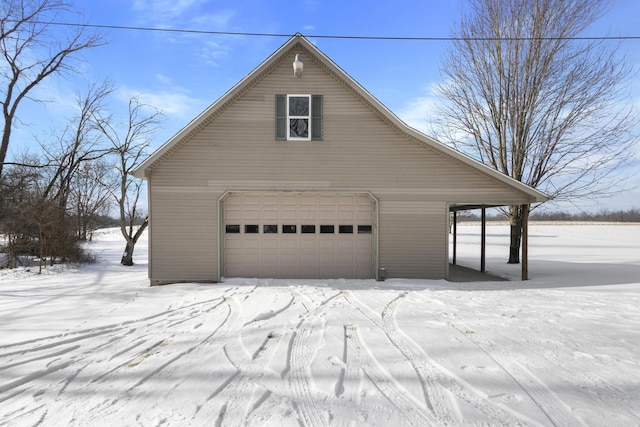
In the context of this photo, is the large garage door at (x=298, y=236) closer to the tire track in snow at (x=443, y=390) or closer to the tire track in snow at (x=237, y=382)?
the tire track in snow at (x=237, y=382)

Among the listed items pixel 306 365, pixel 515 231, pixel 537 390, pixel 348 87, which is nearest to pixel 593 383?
pixel 537 390

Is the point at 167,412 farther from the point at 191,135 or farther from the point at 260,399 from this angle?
the point at 191,135

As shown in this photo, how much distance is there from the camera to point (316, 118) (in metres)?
9.62

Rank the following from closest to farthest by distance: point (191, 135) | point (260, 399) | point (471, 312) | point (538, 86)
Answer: point (260, 399) < point (471, 312) < point (191, 135) < point (538, 86)

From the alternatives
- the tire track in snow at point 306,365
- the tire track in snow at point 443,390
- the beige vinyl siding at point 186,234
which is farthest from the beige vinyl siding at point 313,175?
the tire track in snow at point 443,390

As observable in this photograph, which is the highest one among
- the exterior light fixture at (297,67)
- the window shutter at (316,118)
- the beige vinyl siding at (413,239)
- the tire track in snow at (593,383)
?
the exterior light fixture at (297,67)

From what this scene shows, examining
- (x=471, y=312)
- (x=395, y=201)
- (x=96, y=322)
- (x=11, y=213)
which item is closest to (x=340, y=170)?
(x=395, y=201)

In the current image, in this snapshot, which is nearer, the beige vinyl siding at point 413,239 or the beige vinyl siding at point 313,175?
the beige vinyl siding at point 313,175

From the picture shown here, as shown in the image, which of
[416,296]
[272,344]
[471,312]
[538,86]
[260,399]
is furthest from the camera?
[538,86]

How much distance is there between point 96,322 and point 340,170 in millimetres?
6734

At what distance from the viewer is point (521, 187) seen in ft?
31.3

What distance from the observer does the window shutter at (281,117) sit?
951cm

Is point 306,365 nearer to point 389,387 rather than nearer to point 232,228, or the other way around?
point 389,387

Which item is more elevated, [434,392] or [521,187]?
[521,187]
